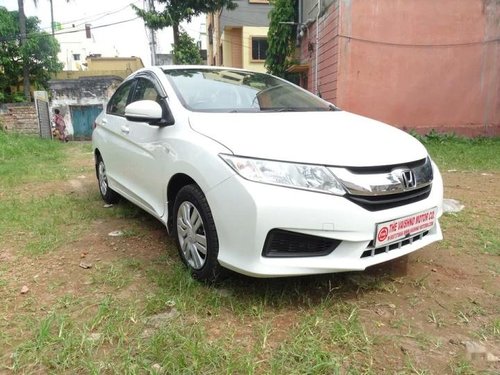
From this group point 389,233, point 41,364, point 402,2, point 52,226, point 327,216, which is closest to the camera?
point 41,364

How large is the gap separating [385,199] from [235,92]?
152 centimetres

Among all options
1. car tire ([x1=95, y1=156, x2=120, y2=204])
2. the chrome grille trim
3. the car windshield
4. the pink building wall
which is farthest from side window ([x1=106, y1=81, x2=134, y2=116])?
the pink building wall

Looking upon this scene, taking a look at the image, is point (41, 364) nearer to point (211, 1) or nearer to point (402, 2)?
point (402, 2)

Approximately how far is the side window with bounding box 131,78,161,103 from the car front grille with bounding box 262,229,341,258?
1554 millimetres

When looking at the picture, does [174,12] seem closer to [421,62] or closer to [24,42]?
[24,42]

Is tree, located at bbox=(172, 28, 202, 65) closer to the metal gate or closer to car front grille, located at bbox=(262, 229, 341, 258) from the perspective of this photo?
the metal gate

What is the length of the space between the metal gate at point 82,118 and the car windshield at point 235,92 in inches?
574

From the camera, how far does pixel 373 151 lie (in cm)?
230

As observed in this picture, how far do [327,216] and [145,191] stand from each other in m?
1.70

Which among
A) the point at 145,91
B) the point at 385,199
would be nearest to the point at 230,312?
the point at 385,199

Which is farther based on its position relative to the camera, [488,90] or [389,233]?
[488,90]

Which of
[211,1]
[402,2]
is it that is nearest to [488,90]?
[402,2]

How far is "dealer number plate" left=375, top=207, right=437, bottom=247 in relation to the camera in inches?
88.0

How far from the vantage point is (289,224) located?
2137mm
